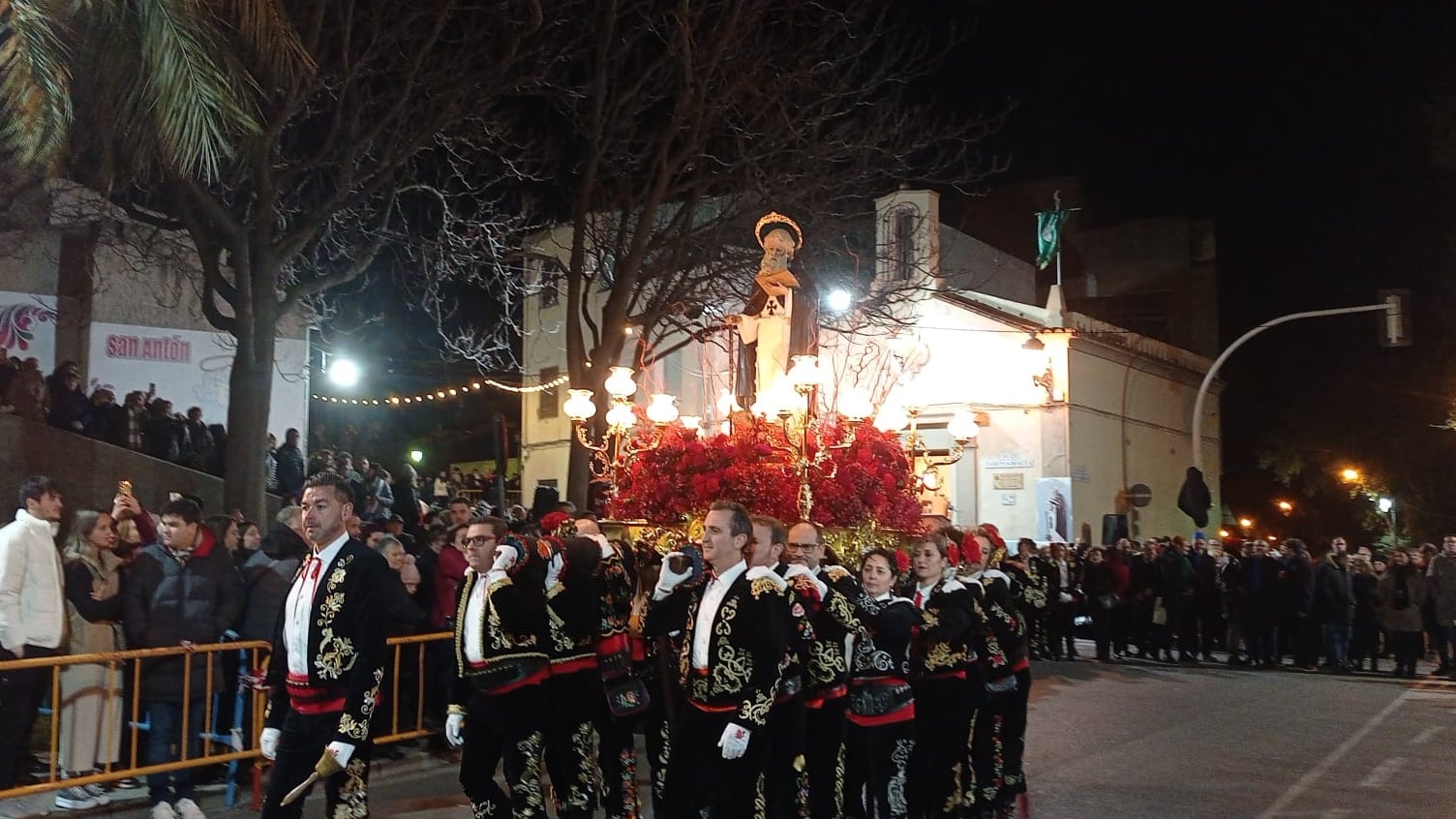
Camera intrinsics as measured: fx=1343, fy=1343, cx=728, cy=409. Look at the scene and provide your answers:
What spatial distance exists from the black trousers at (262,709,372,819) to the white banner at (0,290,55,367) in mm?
16469

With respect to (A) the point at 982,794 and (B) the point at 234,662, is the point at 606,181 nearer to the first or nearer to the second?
(B) the point at 234,662

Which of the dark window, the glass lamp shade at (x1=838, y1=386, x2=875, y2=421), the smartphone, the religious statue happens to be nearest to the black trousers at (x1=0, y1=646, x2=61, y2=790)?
the smartphone

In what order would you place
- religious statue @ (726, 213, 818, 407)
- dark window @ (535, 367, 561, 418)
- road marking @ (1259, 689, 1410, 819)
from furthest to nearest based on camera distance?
dark window @ (535, 367, 561, 418)
religious statue @ (726, 213, 818, 407)
road marking @ (1259, 689, 1410, 819)

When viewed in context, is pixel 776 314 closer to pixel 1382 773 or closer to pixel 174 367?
pixel 1382 773

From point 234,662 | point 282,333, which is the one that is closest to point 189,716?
point 234,662

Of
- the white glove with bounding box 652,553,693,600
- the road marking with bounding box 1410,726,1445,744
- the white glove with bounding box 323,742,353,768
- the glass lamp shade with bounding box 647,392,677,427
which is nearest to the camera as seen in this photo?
the white glove with bounding box 323,742,353,768

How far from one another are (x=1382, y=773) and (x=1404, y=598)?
9.44 meters

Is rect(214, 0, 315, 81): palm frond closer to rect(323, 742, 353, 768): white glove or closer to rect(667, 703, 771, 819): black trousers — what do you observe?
rect(323, 742, 353, 768): white glove

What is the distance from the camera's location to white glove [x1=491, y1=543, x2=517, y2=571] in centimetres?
707

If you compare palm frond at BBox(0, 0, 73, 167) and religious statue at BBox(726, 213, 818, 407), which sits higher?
palm frond at BBox(0, 0, 73, 167)

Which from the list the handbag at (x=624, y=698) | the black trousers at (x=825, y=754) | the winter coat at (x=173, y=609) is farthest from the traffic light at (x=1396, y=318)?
the winter coat at (x=173, y=609)

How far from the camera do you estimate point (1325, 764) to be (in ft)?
36.7

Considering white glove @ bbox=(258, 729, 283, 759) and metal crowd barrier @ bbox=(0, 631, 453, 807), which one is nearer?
white glove @ bbox=(258, 729, 283, 759)

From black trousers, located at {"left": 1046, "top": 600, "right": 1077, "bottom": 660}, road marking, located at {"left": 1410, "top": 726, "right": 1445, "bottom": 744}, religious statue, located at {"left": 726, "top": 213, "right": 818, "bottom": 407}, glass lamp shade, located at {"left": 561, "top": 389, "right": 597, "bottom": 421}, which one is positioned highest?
religious statue, located at {"left": 726, "top": 213, "right": 818, "bottom": 407}
